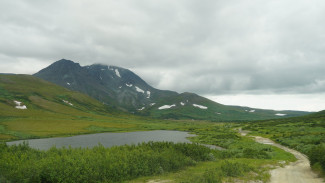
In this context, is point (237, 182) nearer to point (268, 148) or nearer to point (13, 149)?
point (13, 149)

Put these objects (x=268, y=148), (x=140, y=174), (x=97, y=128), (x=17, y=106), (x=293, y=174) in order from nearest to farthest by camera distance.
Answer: (x=140, y=174)
(x=293, y=174)
(x=268, y=148)
(x=97, y=128)
(x=17, y=106)

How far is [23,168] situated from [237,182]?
22387 mm

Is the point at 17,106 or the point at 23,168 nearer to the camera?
the point at 23,168

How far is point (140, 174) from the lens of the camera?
83.0 ft

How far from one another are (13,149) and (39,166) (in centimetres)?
1710

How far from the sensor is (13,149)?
33.6 m

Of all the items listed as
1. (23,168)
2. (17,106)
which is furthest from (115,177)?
(17,106)

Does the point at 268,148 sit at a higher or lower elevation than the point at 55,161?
lower

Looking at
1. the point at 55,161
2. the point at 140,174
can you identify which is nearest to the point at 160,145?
the point at 140,174

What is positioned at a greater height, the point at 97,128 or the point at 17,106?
the point at 17,106

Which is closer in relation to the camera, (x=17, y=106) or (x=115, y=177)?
(x=115, y=177)

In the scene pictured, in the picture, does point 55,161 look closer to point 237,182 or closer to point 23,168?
point 23,168

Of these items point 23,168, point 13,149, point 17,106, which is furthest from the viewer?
point 17,106

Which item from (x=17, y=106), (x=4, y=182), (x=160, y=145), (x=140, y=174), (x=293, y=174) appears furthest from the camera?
(x=17, y=106)
